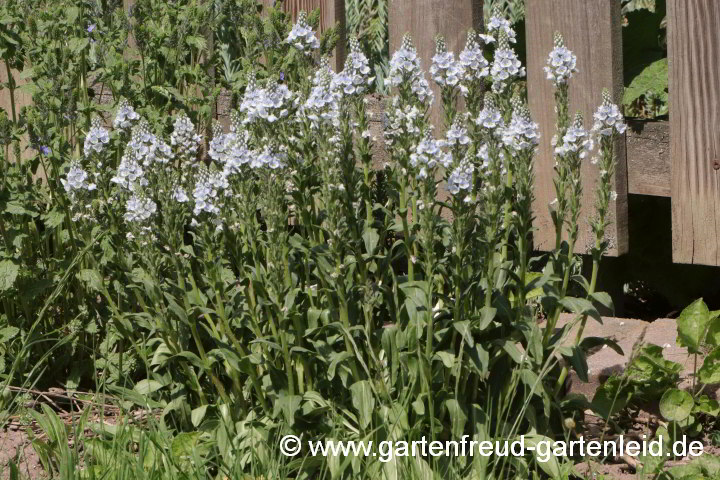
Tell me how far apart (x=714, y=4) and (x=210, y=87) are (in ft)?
6.02

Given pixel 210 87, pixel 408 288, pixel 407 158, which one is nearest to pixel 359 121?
pixel 407 158

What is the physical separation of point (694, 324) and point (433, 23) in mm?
1475

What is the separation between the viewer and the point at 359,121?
108 inches

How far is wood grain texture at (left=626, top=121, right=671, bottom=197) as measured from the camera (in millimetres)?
3557

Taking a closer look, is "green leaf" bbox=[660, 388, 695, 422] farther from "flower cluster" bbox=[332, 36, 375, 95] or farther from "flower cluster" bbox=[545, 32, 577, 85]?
"flower cluster" bbox=[332, 36, 375, 95]

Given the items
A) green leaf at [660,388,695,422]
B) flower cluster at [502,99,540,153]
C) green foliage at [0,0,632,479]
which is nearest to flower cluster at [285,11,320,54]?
green foliage at [0,0,632,479]

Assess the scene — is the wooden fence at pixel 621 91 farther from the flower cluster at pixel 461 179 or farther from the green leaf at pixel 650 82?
the flower cluster at pixel 461 179

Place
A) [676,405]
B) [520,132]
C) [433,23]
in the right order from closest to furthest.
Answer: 1. [520,132]
2. [676,405]
3. [433,23]

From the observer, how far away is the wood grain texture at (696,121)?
3381 mm

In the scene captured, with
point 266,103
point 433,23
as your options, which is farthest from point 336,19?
point 266,103

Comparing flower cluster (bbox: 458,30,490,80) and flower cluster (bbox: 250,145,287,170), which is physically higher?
flower cluster (bbox: 458,30,490,80)

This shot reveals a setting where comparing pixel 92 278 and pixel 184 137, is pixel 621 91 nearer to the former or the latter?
pixel 184 137

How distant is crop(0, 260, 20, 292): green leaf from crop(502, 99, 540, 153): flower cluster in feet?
5.78

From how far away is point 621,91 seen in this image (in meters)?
3.55
